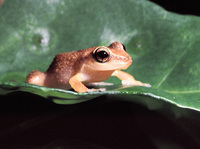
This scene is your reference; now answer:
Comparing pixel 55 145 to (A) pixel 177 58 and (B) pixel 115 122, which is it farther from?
(A) pixel 177 58

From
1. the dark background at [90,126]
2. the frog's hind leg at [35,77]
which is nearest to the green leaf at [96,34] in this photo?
the frog's hind leg at [35,77]

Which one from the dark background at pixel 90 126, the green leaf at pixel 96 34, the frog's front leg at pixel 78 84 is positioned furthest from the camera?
the green leaf at pixel 96 34

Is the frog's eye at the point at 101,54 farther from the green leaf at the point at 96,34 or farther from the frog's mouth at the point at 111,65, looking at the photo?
the green leaf at the point at 96,34

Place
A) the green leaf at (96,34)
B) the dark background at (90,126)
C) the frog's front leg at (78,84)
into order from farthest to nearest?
the green leaf at (96,34) → the frog's front leg at (78,84) → the dark background at (90,126)

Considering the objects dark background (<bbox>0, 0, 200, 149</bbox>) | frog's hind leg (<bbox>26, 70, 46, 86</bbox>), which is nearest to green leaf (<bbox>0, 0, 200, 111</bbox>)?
frog's hind leg (<bbox>26, 70, 46, 86</bbox>)

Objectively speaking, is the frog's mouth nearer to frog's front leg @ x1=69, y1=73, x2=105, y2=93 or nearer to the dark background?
frog's front leg @ x1=69, y1=73, x2=105, y2=93

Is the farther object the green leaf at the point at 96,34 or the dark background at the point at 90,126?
the green leaf at the point at 96,34
